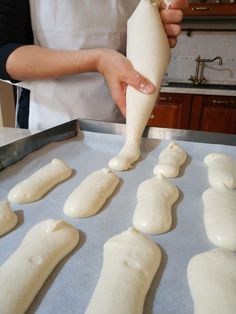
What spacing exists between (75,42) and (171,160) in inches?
20.2

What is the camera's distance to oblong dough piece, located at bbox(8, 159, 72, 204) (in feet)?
2.02

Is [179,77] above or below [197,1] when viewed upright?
below

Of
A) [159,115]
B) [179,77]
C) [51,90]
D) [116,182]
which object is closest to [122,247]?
[116,182]

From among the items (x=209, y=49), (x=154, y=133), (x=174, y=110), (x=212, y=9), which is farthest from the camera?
(x=209, y=49)

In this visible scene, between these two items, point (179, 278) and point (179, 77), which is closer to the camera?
point (179, 278)

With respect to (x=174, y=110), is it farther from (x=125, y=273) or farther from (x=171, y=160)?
(x=125, y=273)

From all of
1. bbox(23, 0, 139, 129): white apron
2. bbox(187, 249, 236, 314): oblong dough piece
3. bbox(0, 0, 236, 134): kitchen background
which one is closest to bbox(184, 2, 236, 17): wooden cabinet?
bbox(0, 0, 236, 134): kitchen background

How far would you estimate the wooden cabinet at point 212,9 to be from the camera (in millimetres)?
1763

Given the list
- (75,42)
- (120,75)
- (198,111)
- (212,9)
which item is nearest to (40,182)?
(120,75)

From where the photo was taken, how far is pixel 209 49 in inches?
82.7

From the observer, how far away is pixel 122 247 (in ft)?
1.53

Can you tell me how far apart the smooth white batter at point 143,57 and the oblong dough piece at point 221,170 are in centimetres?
21

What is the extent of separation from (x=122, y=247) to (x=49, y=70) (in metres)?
0.61

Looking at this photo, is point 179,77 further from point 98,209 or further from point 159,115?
point 98,209
